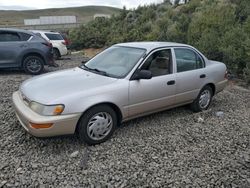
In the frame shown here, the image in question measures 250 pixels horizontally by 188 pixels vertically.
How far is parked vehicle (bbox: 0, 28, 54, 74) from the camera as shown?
27.8 feet

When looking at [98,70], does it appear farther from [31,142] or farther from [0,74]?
[0,74]

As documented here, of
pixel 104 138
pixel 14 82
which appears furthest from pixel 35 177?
pixel 14 82

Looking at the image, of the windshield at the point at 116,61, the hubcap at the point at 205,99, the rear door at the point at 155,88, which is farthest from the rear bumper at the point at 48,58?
the hubcap at the point at 205,99

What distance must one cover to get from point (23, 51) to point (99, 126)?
593cm

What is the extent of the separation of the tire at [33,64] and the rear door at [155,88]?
568 centimetres

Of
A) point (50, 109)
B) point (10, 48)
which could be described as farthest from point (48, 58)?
point (50, 109)

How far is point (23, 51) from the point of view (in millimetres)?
8609

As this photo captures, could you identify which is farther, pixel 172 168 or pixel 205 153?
pixel 205 153

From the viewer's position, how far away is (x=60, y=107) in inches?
137

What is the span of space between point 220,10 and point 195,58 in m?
7.01

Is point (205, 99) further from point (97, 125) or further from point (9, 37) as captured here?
point (9, 37)

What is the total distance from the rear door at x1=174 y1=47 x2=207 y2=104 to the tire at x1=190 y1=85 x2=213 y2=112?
6.6 inches

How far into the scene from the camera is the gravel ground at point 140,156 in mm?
3157

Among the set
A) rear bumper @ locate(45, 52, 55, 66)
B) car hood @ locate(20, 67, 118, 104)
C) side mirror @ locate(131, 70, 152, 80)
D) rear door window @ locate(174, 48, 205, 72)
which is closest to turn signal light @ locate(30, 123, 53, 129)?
car hood @ locate(20, 67, 118, 104)
